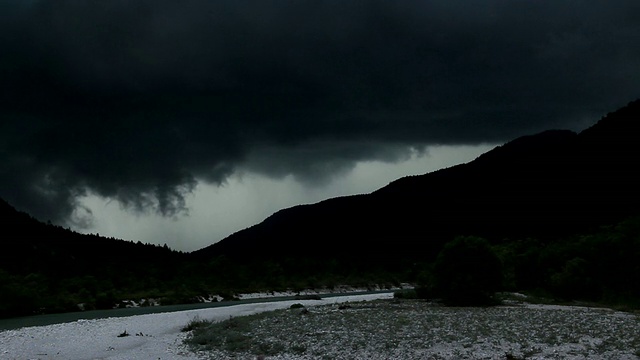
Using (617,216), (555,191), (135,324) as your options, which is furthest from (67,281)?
(555,191)

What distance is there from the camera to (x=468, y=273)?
189 feet

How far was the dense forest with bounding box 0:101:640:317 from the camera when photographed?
65.6 metres

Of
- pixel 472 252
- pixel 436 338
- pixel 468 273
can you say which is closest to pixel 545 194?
pixel 472 252

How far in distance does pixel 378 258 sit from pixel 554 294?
122 metres

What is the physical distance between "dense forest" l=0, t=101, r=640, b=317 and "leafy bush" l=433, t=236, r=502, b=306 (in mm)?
134

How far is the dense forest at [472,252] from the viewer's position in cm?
6562

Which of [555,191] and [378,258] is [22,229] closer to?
[378,258]

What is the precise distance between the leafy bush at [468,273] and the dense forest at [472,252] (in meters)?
0.13

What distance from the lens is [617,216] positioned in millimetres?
119625

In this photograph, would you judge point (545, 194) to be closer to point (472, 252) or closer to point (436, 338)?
point (472, 252)

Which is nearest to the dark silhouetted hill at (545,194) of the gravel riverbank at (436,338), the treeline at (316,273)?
the treeline at (316,273)

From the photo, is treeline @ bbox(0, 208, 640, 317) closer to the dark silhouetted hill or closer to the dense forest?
the dense forest

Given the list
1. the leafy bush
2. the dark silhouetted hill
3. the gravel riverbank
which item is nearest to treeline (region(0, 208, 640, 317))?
the leafy bush

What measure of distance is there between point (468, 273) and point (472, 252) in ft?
6.71
